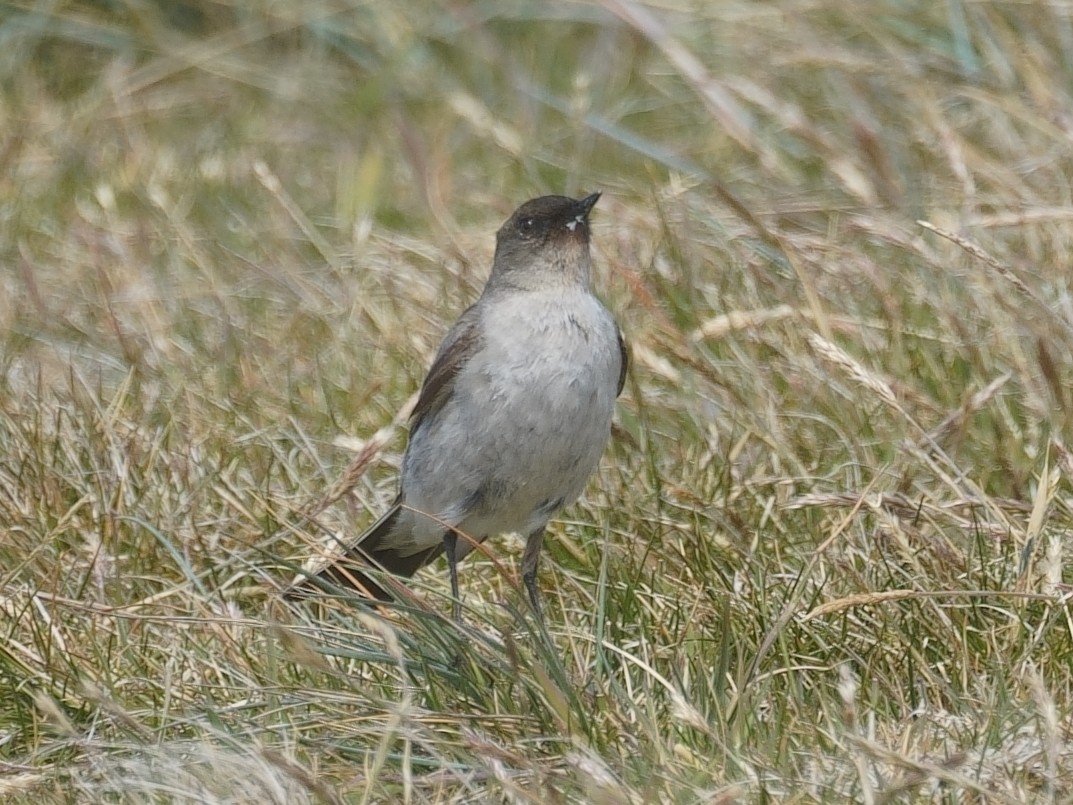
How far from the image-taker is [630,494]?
5.26 m

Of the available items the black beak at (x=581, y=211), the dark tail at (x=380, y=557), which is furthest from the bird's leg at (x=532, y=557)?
the black beak at (x=581, y=211)

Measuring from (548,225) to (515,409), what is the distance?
2.15ft

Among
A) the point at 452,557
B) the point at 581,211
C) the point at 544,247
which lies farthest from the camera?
the point at 581,211

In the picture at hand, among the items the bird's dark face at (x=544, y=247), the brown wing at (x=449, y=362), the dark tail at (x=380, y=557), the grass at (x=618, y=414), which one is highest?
the bird's dark face at (x=544, y=247)

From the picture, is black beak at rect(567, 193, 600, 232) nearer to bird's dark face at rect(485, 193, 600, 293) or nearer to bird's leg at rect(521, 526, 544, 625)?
bird's dark face at rect(485, 193, 600, 293)

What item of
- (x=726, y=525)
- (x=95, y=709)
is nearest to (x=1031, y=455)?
(x=726, y=525)

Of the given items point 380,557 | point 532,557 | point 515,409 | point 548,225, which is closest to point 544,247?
point 548,225

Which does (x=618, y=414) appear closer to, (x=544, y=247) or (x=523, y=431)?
(x=544, y=247)

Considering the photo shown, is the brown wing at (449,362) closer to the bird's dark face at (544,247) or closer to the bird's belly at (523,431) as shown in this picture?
the bird's belly at (523,431)

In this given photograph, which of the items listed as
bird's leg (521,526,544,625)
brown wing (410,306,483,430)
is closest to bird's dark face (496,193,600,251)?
Answer: brown wing (410,306,483,430)

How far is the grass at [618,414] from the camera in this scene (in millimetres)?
3861

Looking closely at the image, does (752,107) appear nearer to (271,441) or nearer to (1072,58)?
(1072,58)

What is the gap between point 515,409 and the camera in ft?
16.4

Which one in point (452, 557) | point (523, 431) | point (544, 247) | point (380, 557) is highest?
point (544, 247)
